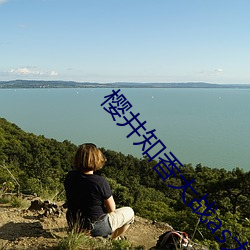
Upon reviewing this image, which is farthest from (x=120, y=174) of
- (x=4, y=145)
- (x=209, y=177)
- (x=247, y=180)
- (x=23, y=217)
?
(x=23, y=217)

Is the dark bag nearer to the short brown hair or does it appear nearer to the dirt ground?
the dirt ground

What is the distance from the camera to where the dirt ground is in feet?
9.92

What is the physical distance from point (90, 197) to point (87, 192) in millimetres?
56

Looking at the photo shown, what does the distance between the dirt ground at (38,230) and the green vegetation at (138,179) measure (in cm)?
122

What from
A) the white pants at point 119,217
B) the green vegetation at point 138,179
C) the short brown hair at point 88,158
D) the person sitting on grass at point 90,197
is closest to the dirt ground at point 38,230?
the person sitting on grass at point 90,197

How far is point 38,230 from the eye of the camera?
3459 mm

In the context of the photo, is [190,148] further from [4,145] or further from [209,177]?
[4,145]

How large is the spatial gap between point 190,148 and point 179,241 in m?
31.7

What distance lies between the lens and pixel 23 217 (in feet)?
14.0

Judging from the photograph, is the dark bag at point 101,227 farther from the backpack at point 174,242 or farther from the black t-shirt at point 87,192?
the backpack at point 174,242

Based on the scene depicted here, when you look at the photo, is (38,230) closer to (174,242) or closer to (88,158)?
(88,158)

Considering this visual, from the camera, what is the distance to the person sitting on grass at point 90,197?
115 inches


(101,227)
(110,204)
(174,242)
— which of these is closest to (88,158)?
(110,204)

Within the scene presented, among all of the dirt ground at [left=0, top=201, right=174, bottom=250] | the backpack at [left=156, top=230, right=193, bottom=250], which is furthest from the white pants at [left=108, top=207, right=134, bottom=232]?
the dirt ground at [left=0, top=201, right=174, bottom=250]
